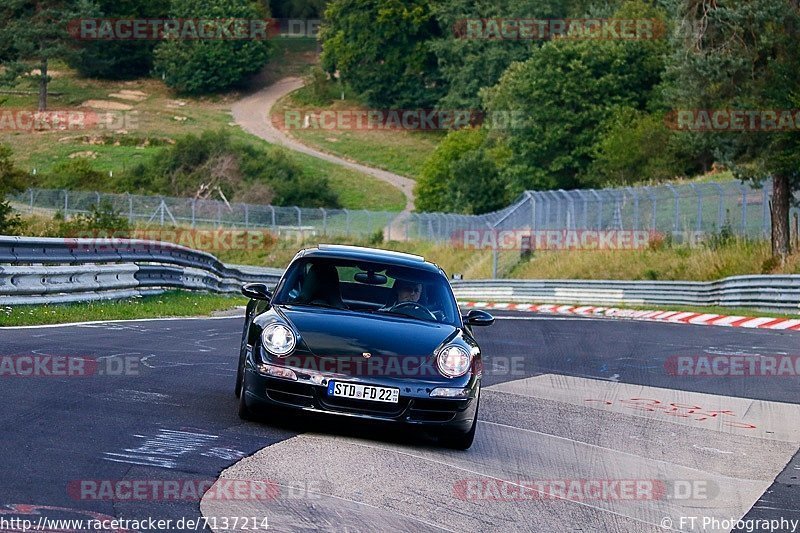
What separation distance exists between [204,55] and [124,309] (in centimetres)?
10018

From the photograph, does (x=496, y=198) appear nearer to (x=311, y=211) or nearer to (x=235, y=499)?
(x=311, y=211)

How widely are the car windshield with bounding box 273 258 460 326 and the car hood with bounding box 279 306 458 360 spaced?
29 cm

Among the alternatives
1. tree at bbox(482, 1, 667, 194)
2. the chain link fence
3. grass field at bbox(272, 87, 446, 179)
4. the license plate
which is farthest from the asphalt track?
grass field at bbox(272, 87, 446, 179)

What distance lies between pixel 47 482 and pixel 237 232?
164 feet

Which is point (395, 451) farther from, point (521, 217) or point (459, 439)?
point (521, 217)

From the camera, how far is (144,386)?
10922 mm

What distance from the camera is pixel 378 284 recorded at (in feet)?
35.5

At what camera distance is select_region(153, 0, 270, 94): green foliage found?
116875 millimetres

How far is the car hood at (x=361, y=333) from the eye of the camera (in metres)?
9.09

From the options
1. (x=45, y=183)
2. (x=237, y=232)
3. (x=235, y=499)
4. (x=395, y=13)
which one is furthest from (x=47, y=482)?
(x=395, y=13)

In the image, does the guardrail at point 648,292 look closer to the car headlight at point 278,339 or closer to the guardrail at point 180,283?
the guardrail at point 180,283

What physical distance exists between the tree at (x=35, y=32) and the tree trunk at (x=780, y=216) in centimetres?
7687

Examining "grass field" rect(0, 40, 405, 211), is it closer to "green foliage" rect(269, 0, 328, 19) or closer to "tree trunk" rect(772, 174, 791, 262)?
"green foliage" rect(269, 0, 328, 19)

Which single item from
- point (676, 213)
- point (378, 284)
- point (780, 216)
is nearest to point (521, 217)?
point (676, 213)
